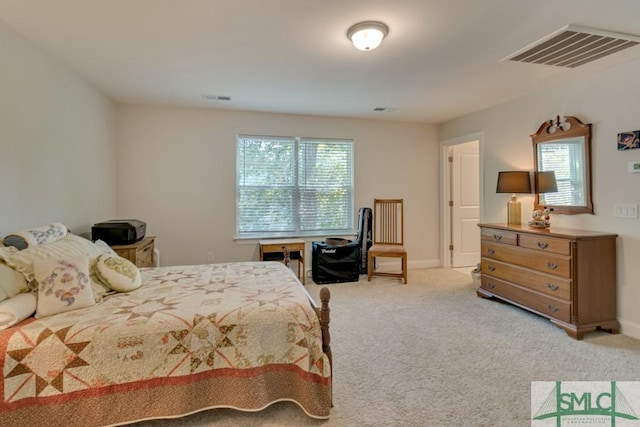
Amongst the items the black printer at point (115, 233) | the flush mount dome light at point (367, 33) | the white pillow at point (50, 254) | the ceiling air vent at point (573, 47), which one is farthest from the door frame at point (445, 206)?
the white pillow at point (50, 254)

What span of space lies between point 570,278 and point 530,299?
0.50 metres

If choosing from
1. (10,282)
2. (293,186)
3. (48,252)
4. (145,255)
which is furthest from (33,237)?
(293,186)

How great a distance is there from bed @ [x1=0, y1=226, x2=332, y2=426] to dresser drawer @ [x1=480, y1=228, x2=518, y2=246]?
251cm

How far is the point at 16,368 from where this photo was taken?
1.45m

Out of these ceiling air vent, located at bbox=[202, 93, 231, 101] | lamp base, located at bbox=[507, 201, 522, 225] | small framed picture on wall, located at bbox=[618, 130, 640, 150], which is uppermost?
ceiling air vent, located at bbox=[202, 93, 231, 101]

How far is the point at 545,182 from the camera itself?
3.49 m

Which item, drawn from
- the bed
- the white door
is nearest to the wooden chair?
the white door

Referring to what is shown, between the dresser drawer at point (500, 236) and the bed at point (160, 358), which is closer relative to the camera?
the bed at point (160, 358)

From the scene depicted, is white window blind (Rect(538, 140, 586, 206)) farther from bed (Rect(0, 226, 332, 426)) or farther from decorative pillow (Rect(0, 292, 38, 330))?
decorative pillow (Rect(0, 292, 38, 330))

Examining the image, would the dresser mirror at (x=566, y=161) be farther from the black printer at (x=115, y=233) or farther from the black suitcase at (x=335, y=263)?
the black printer at (x=115, y=233)

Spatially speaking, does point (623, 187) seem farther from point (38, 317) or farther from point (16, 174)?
point (16, 174)

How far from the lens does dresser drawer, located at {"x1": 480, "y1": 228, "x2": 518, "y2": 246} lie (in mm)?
3352

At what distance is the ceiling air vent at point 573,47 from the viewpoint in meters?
2.27

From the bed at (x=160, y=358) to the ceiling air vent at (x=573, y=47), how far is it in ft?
8.12
